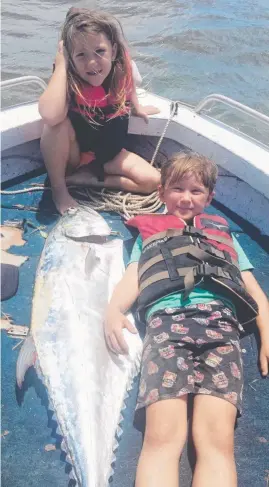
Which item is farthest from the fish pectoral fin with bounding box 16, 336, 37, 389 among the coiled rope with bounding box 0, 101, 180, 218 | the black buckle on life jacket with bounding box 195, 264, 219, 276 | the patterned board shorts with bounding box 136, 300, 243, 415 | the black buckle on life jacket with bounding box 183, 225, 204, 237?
the coiled rope with bounding box 0, 101, 180, 218

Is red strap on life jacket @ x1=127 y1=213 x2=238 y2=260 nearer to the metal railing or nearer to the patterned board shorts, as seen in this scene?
the patterned board shorts

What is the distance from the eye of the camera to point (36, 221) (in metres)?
3.34

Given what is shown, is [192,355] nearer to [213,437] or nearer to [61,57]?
[213,437]

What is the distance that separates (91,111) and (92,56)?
1.28 feet

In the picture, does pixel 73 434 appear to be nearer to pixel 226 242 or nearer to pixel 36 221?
pixel 226 242

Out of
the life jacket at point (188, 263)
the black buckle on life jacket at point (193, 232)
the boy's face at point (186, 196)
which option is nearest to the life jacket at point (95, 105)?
the boy's face at point (186, 196)

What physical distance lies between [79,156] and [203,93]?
5.36 meters

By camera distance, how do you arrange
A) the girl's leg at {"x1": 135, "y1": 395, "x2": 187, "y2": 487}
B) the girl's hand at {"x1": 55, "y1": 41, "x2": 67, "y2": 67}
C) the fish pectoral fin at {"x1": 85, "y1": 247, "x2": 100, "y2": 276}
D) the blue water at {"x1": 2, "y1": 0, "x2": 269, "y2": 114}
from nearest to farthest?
the girl's leg at {"x1": 135, "y1": 395, "x2": 187, "y2": 487}
the fish pectoral fin at {"x1": 85, "y1": 247, "x2": 100, "y2": 276}
the girl's hand at {"x1": 55, "y1": 41, "x2": 67, "y2": 67}
the blue water at {"x1": 2, "y1": 0, "x2": 269, "y2": 114}

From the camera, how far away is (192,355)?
2145 millimetres

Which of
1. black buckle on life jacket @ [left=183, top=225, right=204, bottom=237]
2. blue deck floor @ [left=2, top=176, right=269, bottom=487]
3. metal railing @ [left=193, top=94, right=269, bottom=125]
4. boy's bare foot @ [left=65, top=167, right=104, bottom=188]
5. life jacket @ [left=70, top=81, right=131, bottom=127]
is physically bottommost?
blue deck floor @ [left=2, top=176, right=269, bottom=487]

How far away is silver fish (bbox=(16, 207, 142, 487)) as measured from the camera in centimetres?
192

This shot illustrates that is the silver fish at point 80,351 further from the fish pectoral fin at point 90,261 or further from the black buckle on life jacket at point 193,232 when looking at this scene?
the black buckle on life jacket at point 193,232

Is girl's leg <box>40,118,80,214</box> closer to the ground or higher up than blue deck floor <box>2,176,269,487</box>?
higher up

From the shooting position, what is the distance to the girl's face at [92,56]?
2988 mm
